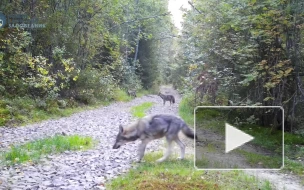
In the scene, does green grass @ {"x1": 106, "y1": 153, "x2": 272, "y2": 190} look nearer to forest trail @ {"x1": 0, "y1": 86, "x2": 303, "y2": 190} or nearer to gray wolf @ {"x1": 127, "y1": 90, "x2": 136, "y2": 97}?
forest trail @ {"x1": 0, "y1": 86, "x2": 303, "y2": 190}

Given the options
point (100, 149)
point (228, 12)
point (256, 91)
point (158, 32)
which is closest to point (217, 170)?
point (100, 149)

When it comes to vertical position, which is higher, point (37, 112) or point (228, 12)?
point (228, 12)

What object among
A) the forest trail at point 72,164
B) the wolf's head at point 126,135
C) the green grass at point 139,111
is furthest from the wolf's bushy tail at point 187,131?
the green grass at point 139,111

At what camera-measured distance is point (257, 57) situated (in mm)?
6625

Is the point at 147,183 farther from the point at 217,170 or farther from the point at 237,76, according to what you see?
the point at 237,76

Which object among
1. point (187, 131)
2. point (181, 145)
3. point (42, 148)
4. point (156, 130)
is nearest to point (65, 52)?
point (42, 148)

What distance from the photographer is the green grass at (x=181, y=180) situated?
3.45m

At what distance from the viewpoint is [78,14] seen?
10961 mm

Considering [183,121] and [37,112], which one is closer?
[183,121]

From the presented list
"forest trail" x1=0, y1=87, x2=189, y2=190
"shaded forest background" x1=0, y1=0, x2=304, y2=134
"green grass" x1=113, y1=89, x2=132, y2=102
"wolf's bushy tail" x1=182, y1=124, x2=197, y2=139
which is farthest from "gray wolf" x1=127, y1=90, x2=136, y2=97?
"wolf's bushy tail" x1=182, y1=124, x2=197, y2=139

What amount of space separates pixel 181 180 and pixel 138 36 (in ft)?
41.5

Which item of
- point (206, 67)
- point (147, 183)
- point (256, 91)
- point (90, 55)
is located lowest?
point (147, 183)

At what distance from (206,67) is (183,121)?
13.0 feet
